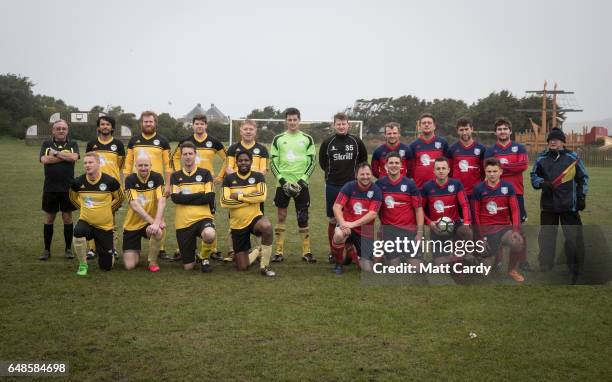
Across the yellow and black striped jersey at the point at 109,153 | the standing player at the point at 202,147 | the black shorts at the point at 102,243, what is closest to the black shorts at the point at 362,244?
the standing player at the point at 202,147

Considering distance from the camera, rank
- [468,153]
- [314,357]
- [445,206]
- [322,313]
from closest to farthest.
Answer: [314,357] < [322,313] < [445,206] < [468,153]

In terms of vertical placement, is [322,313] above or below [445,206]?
below

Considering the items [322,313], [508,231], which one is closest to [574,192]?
[508,231]

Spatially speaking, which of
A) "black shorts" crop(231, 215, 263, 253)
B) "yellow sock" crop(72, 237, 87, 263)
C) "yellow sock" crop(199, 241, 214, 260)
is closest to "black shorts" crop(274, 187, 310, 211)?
"black shorts" crop(231, 215, 263, 253)

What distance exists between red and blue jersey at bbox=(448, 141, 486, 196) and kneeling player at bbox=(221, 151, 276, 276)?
2492 mm

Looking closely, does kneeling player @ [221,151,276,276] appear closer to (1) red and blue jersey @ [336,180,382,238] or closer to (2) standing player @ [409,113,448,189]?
(1) red and blue jersey @ [336,180,382,238]

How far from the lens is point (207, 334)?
170 inches

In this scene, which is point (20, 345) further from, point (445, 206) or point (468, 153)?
point (468, 153)

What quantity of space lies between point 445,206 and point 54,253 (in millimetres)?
5191

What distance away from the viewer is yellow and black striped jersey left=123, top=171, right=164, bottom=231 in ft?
21.6

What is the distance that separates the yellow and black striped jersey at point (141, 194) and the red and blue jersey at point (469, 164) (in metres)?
3.74

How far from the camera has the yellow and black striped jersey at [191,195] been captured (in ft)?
21.5

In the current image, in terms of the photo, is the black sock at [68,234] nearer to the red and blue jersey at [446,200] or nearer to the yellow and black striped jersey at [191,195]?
the yellow and black striped jersey at [191,195]

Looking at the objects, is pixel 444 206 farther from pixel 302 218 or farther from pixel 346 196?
pixel 302 218
